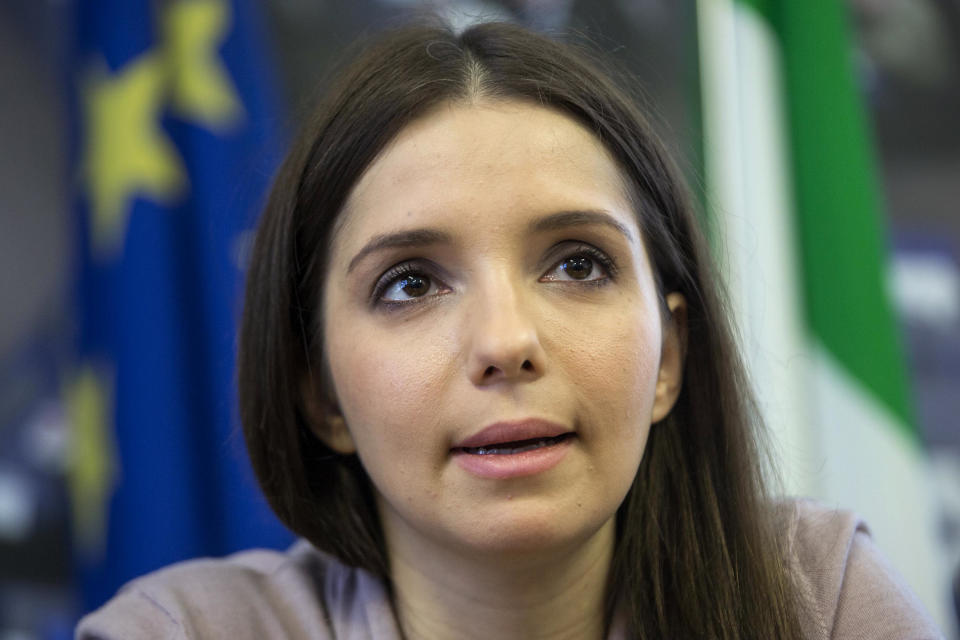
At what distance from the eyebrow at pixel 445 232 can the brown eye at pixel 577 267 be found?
0.04 metres

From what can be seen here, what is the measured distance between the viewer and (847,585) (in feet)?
3.59

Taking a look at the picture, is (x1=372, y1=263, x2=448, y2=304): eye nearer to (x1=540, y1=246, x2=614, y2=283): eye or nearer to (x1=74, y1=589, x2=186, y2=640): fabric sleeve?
(x1=540, y1=246, x2=614, y2=283): eye

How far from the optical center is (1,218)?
2.17m

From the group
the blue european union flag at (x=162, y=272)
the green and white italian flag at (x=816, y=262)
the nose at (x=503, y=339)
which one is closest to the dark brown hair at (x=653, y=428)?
the nose at (x=503, y=339)

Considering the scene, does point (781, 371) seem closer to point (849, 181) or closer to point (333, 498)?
point (849, 181)

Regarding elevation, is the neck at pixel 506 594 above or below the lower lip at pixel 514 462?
below

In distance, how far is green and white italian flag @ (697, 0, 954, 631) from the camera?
1810 millimetres

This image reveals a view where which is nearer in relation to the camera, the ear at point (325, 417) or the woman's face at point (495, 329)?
the woman's face at point (495, 329)

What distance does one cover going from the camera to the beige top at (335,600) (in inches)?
41.4

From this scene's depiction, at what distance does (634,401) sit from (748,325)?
0.91 metres

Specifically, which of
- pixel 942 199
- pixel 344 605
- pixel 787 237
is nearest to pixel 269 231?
pixel 344 605

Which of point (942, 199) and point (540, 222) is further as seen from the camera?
point (942, 199)

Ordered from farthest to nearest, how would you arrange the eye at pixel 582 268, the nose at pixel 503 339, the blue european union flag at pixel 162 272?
the blue european union flag at pixel 162 272 < the eye at pixel 582 268 < the nose at pixel 503 339

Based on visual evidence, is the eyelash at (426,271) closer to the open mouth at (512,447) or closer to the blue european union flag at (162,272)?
the open mouth at (512,447)
